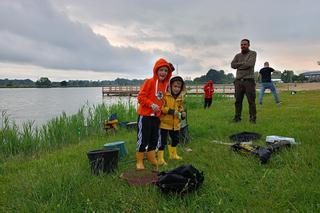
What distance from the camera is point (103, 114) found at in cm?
904

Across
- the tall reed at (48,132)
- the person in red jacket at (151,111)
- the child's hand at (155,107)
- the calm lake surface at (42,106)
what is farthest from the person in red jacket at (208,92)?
the child's hand at (155,107)

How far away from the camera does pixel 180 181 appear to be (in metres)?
2.34

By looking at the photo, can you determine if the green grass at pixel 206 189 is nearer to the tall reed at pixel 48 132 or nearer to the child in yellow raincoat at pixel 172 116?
the child in yellow raincoat at pixel 172 116

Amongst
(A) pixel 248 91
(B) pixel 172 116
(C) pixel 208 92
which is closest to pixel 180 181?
(B) pixel 172 116

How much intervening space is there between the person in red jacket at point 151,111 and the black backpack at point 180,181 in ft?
3.18

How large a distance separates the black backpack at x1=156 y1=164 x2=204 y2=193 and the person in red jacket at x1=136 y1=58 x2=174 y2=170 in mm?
968

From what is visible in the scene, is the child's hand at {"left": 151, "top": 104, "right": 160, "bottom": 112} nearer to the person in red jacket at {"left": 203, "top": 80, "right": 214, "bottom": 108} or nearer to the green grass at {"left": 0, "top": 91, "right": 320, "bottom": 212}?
the green grass at {"left": 0, "top": 91, "right": 320, "bottom": 212}

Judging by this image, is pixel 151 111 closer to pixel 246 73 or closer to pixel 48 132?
pixel 246 73

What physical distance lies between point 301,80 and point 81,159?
7474 cm

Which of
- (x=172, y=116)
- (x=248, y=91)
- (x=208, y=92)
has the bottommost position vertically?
(x=172, y=116)

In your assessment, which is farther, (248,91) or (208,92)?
(208,92)

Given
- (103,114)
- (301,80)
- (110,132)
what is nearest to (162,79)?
(110,132)

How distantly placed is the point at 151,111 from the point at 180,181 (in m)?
1.27

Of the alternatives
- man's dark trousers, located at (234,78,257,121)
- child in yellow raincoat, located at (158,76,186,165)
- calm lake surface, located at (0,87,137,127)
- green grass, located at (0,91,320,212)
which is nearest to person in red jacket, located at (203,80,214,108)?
calm lake surface, located at (0,87,137,127)
